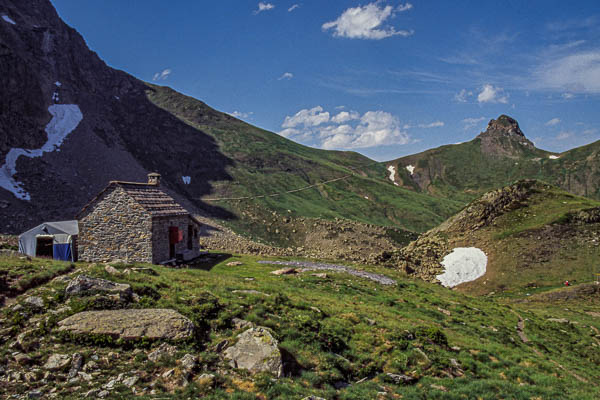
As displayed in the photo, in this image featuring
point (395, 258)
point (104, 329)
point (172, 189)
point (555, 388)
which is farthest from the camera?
point (172, 189)

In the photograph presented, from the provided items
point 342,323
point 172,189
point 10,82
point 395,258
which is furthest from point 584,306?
point 10,82

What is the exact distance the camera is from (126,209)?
3250 centimetres

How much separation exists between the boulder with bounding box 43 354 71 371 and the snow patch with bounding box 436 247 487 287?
43.5 meters

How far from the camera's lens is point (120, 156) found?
88062mm

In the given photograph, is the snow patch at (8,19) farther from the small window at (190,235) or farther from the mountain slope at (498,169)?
the mountain slope at (498,169)

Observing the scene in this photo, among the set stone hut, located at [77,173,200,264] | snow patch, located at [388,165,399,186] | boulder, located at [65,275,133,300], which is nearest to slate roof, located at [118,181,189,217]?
stone hut, located at [77,173,200,264]

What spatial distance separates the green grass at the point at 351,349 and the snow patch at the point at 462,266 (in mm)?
19911

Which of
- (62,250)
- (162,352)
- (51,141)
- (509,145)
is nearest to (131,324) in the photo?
(162,352)

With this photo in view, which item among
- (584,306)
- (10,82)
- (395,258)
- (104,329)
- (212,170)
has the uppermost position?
(10,82)

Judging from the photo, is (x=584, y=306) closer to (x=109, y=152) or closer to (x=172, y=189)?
(x=172, y=189)

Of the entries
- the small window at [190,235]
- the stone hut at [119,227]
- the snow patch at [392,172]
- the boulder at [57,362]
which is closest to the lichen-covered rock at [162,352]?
the boulder at [57,362]

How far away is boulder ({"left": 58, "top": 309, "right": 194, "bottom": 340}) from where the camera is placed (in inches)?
488

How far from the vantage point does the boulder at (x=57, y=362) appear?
10.6 meters

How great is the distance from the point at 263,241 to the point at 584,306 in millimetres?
50654
